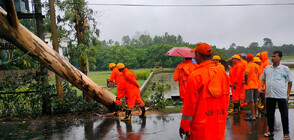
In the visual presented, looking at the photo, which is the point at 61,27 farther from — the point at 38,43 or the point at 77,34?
the point at 38,43

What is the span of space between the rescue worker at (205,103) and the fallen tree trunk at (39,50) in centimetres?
395

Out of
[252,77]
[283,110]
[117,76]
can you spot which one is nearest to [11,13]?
[117,76]

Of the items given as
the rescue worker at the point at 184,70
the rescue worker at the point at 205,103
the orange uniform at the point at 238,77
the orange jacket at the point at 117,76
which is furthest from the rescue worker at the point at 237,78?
the rescue worker at the point at 205,103

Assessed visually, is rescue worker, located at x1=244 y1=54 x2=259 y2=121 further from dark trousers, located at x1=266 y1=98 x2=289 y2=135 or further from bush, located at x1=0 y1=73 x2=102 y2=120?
bush, located at x1=0 y1=73 x2=102 y2=120

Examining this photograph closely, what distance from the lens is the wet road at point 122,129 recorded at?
4.99 meters

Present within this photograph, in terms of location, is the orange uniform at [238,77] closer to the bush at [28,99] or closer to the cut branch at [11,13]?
the bush at [28,99]

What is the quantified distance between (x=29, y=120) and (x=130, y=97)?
127 inches

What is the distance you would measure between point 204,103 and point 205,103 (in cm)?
1

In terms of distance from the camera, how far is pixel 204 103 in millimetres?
2555

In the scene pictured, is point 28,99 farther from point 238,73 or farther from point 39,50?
point 238,73

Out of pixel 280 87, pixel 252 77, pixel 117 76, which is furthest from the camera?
pixel 117 76

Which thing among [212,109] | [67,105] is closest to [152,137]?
[212,109]

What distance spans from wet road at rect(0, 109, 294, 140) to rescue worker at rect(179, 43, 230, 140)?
2.36 metres

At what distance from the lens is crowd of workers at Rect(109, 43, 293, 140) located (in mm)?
2549
